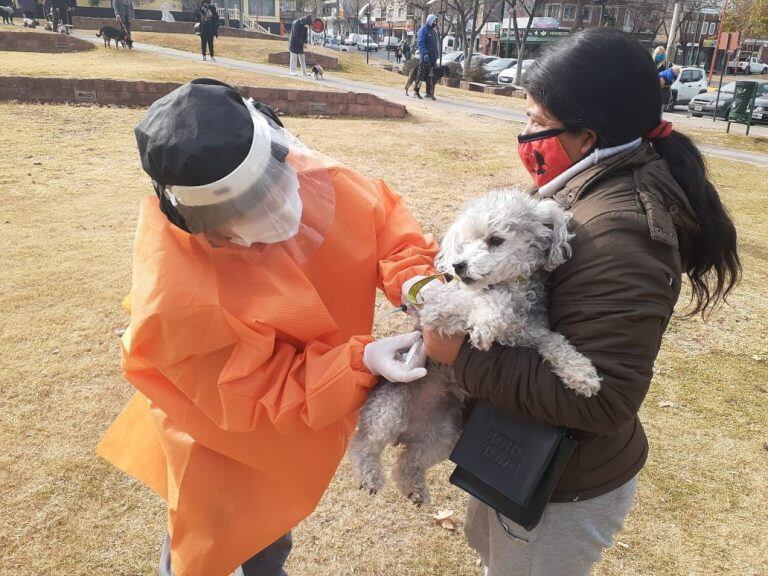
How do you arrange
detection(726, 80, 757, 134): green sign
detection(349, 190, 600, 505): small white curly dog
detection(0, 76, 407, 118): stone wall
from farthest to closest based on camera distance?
detection(726, 80, 757, 134): green sign → detection(0, 76, 407, 118): stone wall → detection(349, 190, 600, 505): small white curly dog

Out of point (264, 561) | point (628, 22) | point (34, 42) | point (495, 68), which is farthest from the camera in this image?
point (628, 22)

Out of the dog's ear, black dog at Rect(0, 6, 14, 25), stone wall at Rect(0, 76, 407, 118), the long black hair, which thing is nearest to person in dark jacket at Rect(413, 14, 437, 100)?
stone wall at Rect(0, 76, 407, 118)

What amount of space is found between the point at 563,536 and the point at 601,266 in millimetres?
932

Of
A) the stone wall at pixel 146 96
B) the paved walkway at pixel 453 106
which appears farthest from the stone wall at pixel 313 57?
the stone wall at pixel 146 96

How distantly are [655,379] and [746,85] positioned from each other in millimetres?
16972

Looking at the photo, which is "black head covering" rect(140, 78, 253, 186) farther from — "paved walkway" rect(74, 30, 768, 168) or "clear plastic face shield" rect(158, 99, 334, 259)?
"paved walkway" rect(74, 30, 768, 168)

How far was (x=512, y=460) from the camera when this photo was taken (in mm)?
1582

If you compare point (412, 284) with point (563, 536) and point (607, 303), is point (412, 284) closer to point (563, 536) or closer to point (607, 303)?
point (607, 303)

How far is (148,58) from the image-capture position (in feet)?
72.0

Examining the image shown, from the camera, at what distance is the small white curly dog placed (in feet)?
5.23

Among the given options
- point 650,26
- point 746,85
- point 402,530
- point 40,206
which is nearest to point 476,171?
point 40,206

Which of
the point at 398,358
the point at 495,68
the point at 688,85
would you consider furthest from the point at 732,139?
the point at 495,68

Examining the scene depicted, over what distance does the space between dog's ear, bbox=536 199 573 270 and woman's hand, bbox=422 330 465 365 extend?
1.15 ft

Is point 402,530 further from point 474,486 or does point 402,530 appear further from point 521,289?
point 521,289
